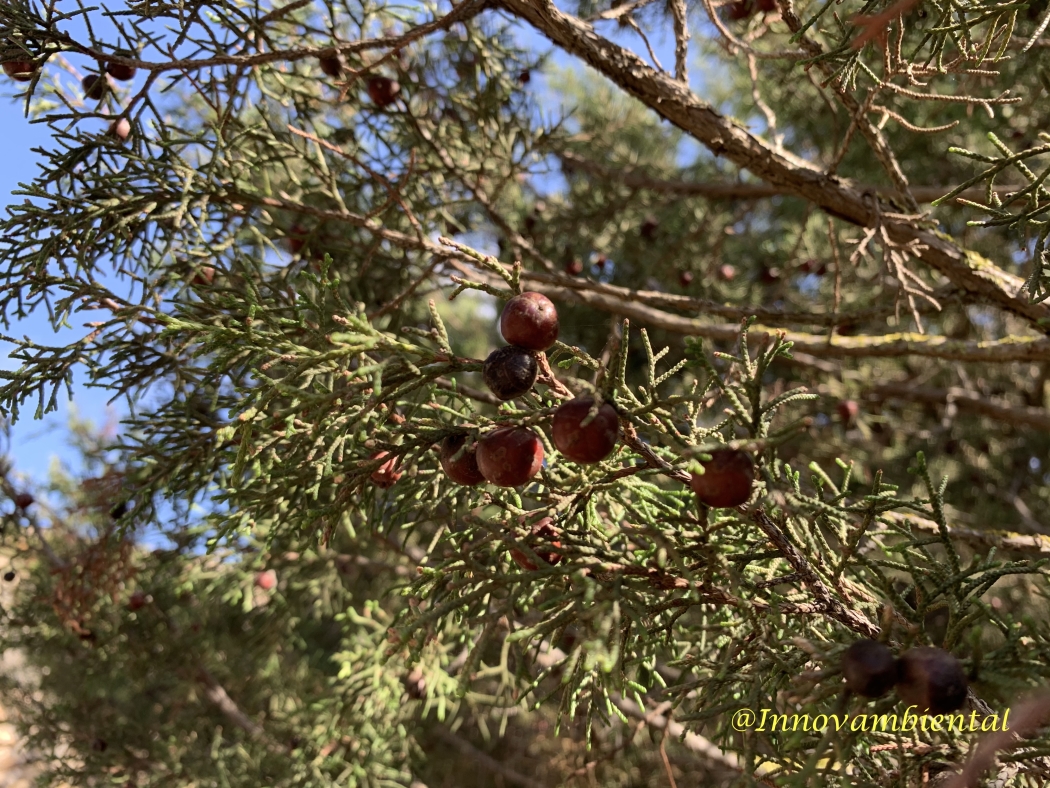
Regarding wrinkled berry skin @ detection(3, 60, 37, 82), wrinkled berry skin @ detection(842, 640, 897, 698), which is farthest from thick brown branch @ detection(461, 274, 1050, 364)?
wrinkled berry skin @ detection(3, 60, 37, 82)

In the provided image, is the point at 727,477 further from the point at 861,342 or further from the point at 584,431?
the point at 861,342

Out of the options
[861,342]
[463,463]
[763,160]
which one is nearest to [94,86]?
[463,463]

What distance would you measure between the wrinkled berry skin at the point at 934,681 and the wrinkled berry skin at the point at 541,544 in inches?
32.8

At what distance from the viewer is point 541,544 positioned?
1754 mm

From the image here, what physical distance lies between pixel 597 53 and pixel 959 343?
2.07 m

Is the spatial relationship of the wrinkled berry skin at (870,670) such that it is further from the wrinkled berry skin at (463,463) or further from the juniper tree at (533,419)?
the wrinkled berry skin at (463,463)

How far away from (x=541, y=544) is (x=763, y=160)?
204cm

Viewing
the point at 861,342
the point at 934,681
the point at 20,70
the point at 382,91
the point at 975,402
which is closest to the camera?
the point at 934,681

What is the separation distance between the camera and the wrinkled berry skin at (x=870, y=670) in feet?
4.19

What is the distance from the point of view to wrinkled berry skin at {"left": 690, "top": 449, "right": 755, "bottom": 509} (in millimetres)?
1415

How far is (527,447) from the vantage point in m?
1.57

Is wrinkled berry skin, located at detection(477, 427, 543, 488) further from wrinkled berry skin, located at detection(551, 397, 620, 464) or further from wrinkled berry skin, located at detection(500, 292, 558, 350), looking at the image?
wrinkled berry skin, located at detection(500, 292, 558, 350)

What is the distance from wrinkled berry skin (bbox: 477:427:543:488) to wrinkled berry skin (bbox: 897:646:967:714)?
33.9 inches

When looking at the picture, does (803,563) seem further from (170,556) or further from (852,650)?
(170,556)
